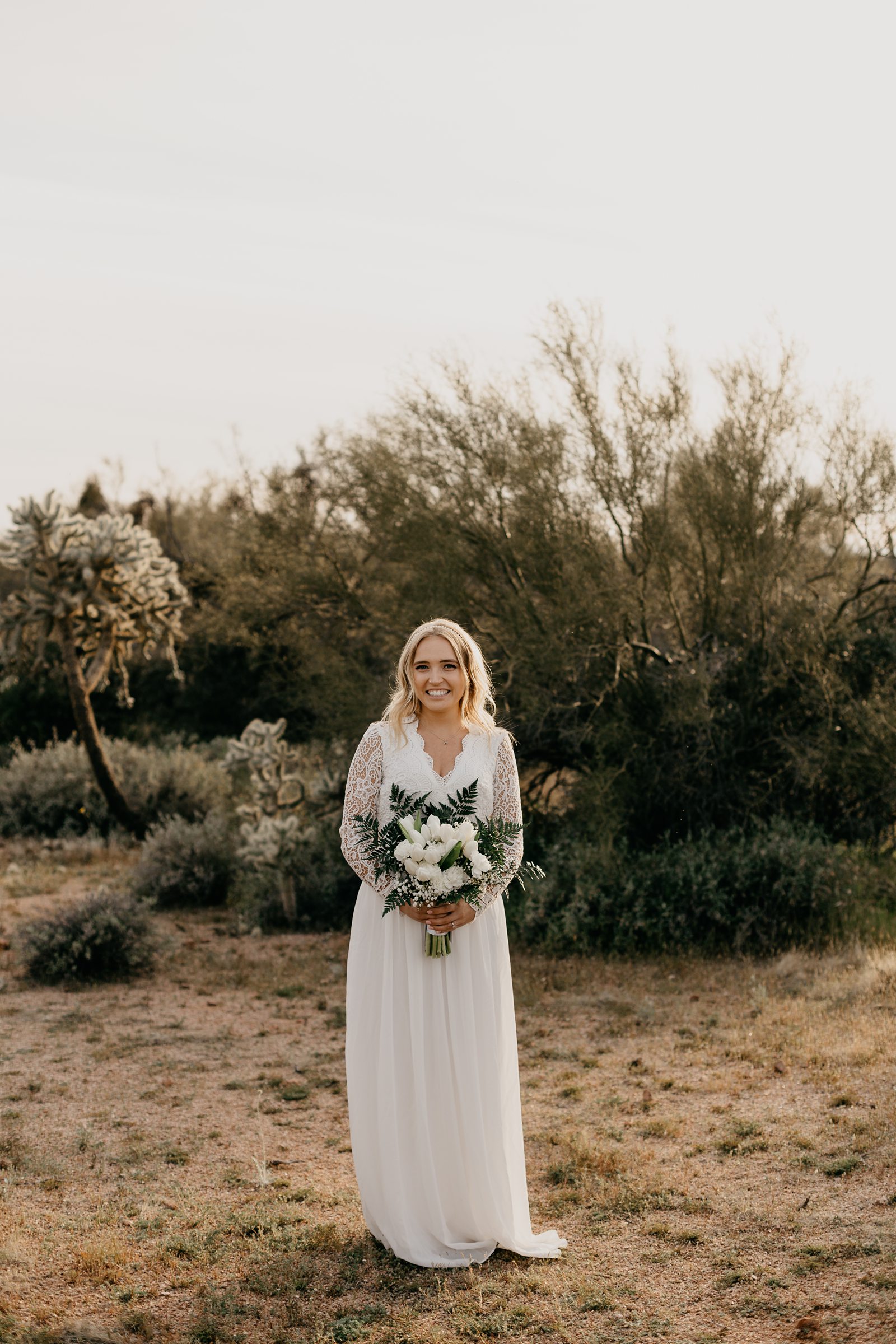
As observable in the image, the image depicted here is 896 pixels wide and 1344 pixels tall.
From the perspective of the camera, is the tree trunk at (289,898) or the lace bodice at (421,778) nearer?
the lace bodice at (421,778)

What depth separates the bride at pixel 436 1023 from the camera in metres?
4.11

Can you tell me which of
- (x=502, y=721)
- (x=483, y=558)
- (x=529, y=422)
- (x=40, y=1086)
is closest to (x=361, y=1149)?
(x=40, y=1086)

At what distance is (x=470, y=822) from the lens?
407cm

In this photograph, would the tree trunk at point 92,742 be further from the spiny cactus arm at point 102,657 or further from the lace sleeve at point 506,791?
the lace sleeve at point 506,791

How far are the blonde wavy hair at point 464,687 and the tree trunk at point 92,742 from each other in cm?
995

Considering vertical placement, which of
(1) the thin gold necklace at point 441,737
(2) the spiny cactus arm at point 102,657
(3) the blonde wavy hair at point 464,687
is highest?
(2) the spiny cactus arm at point 102,657

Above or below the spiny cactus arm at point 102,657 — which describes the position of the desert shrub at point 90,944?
below

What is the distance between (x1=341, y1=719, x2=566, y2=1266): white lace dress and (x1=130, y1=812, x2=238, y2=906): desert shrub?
7694 mm

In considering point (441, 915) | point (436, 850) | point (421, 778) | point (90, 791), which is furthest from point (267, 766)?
point (436, 850)

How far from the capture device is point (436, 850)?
3916mm

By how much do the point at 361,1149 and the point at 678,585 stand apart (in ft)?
23.0

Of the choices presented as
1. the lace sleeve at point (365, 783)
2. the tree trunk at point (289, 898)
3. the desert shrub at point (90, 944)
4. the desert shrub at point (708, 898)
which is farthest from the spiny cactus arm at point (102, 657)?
the lace sleeve at point (365, 783)

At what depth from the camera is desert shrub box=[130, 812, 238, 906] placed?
11.6 m

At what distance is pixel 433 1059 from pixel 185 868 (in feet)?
26.4
